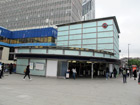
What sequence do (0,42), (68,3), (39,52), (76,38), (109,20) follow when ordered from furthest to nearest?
(68,3)
(0,42)
(76,38)
(109,20)
(39,52)

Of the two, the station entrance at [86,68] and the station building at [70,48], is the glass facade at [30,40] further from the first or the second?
the station entrance at [86,68]

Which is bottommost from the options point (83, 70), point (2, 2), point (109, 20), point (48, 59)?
point (83, 70)

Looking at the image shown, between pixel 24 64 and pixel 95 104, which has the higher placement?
pixel 24 64

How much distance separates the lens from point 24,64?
18.9 metres

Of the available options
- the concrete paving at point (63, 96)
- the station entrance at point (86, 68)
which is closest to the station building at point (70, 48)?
the station entrance at point (86, 68)

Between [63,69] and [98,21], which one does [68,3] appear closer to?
[98,21]

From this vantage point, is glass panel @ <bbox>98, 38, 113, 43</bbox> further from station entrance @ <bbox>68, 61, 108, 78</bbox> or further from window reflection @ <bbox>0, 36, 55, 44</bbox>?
window reflection @ <bbox>0, 36, 55, 44</bbox>

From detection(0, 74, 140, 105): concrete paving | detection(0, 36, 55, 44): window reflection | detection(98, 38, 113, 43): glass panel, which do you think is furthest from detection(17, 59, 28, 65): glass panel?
detection(0, 36, 55, 44): window reflection

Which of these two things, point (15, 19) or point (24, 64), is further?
point (15, 19)

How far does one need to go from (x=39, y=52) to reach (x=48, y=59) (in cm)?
165

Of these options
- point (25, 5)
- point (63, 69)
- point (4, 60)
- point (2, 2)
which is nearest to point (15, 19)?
point (25, 5)

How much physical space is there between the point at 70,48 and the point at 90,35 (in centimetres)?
1377

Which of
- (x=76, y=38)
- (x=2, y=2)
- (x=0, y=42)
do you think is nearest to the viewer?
(x=76, y=38)

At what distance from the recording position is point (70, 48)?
16656 mm
